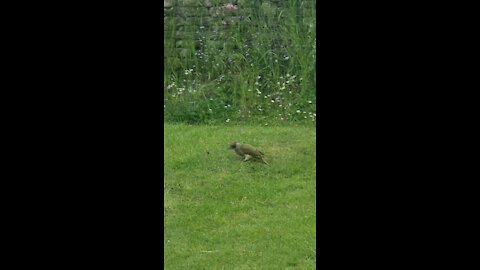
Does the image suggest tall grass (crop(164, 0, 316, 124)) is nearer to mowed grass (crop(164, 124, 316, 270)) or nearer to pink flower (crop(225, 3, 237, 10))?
pink flower (crop(225, 3, 237, 10))

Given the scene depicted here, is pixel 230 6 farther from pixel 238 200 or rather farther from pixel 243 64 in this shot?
pixel 238 200

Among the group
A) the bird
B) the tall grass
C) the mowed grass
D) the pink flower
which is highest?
the pink flower

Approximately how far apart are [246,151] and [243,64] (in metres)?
0.71

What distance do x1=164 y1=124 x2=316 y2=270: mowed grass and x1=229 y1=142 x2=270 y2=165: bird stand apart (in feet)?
0.12

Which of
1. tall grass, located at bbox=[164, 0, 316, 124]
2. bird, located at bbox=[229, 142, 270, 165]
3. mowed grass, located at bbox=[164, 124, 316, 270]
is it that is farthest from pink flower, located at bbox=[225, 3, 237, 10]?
bird, located at bbox=[229, 142, 270, 165]

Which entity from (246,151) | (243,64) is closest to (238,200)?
(246,151)

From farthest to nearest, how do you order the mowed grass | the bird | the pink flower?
the pink flower, the bird, the mowed grass

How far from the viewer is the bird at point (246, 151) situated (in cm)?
324

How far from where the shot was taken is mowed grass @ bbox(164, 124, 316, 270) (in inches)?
105

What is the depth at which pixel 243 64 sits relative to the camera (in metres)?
3.80
